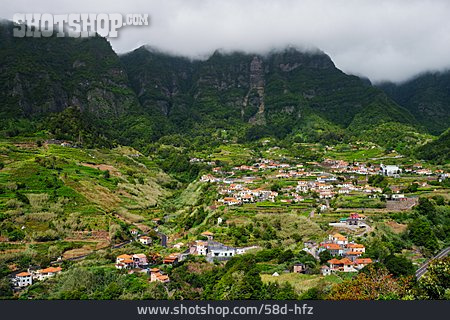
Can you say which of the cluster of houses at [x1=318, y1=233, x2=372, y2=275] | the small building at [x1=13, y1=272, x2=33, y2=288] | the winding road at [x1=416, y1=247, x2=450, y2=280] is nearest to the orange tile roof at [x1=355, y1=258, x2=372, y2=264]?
→ the cluster of houses at [x1=318, y1=233, x2=372, y2=275]

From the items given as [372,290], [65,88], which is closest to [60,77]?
[65,88]

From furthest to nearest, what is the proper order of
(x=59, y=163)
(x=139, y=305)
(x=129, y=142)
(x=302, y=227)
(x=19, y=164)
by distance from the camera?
(x=129, y=142) → (x=59, y=163) → (x=19, y=164) → (x=302, y=227) → (x=139, y=305)

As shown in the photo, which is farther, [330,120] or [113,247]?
[330,120]

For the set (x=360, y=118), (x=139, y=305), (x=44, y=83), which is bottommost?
(x=139, y=305)

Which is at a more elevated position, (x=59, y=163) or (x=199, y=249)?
(x=59, y=163)

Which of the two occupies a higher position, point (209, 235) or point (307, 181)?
point (307, 181)

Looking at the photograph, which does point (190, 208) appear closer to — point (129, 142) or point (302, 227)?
point (302, 227)

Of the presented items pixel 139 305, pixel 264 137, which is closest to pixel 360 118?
pixel 264 137

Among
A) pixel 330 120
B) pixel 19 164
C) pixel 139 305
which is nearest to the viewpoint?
pixel 139 305

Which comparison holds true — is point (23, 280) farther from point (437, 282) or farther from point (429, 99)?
point (429, 99)
